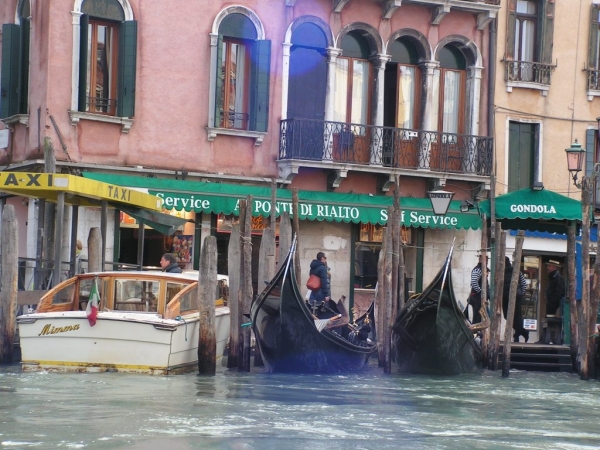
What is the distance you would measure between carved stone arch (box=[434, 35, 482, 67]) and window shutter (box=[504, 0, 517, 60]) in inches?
20.8

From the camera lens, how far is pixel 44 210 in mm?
20578

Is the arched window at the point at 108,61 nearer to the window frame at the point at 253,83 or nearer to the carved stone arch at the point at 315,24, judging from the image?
the window frame at the point at 253,83

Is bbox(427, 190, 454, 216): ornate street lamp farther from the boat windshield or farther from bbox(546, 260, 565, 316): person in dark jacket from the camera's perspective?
the boat windshield

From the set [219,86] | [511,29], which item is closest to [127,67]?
[219,86]

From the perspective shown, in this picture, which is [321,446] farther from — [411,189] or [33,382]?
[411,189]

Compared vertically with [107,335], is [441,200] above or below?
above

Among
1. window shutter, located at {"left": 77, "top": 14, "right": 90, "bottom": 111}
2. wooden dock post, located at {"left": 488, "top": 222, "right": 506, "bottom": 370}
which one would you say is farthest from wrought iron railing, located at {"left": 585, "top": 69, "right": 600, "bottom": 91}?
window shutter, located at {"left": 77, "top": 14, "right": 90, "bottom": 111}

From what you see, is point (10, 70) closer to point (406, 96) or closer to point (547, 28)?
point (406, 96)

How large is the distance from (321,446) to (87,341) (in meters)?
5.09

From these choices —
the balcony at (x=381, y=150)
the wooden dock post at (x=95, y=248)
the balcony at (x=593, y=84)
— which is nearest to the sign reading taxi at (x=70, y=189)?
the wooden dock post at (x=95, y=248)

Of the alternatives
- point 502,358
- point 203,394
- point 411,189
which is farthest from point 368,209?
point 203,394

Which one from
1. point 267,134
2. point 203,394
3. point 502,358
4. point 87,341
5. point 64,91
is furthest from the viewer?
point 267,134

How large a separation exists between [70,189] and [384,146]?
23.2 feet

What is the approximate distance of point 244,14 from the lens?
22.7 meters
